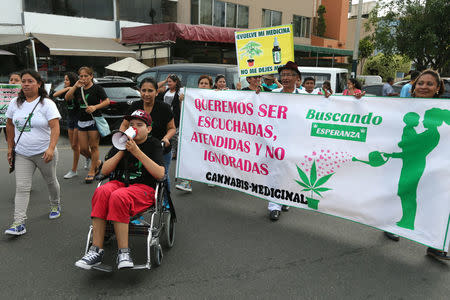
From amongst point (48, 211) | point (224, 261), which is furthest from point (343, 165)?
point (48, 211)

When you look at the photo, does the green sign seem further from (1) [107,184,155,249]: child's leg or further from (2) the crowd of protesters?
(1) [107,184,155,249]: child's leg

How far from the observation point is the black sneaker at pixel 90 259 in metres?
2.94

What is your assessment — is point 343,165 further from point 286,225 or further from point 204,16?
point 204,16

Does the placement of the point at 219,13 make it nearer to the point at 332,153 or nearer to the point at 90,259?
the point at 332,153

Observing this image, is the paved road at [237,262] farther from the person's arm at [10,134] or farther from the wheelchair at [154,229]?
the person's arm at [10,134]

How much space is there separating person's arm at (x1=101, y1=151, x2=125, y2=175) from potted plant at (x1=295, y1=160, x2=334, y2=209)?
6.30 ft

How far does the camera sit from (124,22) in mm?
20984

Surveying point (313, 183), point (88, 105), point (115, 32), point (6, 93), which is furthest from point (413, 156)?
point (115, 32)

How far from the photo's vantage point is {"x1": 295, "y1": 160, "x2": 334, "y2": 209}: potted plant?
3.88m

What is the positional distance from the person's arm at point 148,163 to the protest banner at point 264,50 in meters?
3.05

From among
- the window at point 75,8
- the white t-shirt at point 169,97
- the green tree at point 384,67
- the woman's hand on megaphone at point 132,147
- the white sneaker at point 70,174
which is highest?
the window at point 75,8

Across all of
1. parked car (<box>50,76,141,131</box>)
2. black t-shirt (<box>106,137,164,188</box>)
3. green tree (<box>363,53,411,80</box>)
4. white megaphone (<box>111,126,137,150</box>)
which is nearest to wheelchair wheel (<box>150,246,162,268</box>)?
black t-shirt (<box>106,137,164,188</box>)

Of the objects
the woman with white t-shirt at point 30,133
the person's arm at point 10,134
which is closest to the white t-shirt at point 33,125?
the woman with white t-shirt at point 30,133

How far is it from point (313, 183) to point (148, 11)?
21.2 meters
